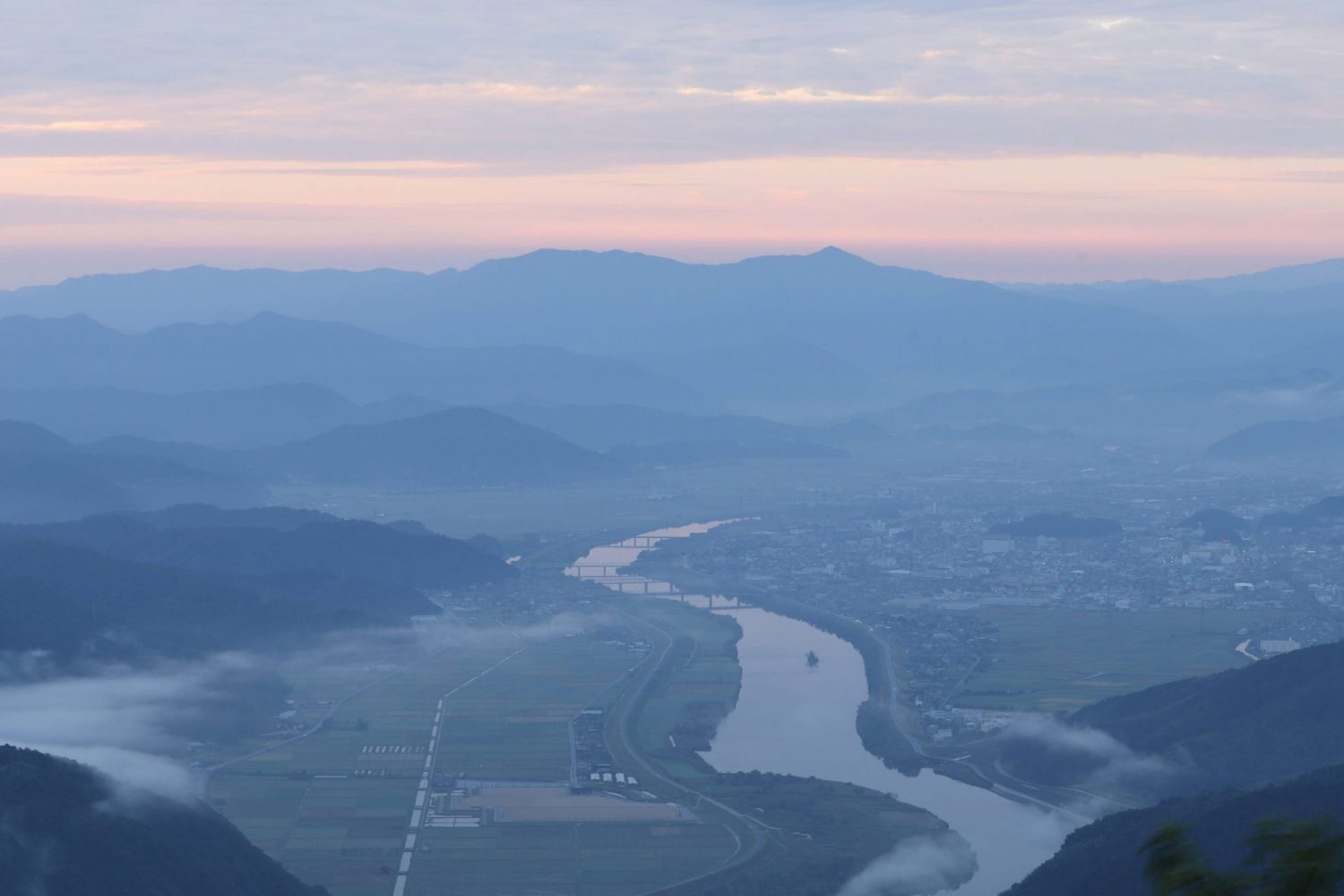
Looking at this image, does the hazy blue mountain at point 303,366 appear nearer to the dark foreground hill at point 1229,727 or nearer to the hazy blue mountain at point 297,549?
the hazy blue mountain at point 297,549

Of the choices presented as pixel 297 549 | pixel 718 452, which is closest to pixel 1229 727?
pixel 297 549

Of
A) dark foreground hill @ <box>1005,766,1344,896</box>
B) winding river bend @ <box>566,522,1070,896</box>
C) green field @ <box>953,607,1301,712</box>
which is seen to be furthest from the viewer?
green field @ <box>953,607,1301,712</box>

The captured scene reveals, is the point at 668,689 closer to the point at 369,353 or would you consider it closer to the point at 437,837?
the point at 437,837

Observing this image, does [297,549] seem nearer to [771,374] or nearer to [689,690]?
[689,690]

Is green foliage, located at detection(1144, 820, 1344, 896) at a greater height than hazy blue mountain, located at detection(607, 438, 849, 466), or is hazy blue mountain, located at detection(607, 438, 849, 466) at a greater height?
green foliage, located at detection(1144, 820, 1344, 896)

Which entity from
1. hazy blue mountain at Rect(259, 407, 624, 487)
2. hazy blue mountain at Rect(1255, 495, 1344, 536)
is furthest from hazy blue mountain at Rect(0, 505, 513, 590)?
hazy blue mountain at Rect(259, 407, 624, 487)

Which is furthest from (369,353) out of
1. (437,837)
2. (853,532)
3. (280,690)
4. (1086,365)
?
(437,837)

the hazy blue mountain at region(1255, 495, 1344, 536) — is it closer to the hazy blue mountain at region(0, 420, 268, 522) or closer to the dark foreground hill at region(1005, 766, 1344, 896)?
the hazy blue mountain at region(0, 420, 268, 522)
